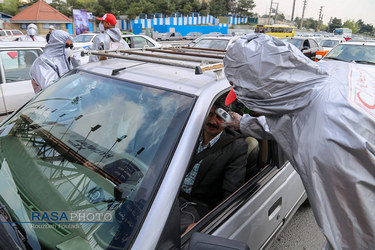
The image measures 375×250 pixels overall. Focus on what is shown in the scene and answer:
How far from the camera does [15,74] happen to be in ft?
14.0

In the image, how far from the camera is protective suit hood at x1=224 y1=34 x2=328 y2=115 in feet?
3.97

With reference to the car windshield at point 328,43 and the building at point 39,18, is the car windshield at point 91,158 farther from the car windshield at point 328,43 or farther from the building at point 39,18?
the building at point 39,18

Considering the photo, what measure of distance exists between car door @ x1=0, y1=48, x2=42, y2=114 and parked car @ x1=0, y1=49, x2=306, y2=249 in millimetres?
2590

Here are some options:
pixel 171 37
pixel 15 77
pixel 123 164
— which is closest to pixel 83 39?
pixel 15 77

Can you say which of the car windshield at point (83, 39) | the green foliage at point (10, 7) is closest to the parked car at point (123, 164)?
the car windshield at point (83, 39)

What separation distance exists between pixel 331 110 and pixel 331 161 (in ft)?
0.70

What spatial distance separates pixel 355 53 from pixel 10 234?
8211 millimetres

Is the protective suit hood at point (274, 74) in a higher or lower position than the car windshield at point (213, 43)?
higher

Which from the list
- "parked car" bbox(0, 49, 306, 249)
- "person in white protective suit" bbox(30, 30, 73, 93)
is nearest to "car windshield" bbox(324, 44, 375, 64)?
"parked car" bbox(0, 49, 306, 249)

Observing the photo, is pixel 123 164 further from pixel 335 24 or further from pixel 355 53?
pixel 335 24

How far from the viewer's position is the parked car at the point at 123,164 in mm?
1123

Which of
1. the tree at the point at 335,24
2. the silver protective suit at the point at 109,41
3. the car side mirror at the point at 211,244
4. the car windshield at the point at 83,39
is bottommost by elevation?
the car side mirror at the point at 211,244

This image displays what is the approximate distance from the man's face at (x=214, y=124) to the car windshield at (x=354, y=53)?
21.2 feet

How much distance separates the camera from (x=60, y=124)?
1741mm
